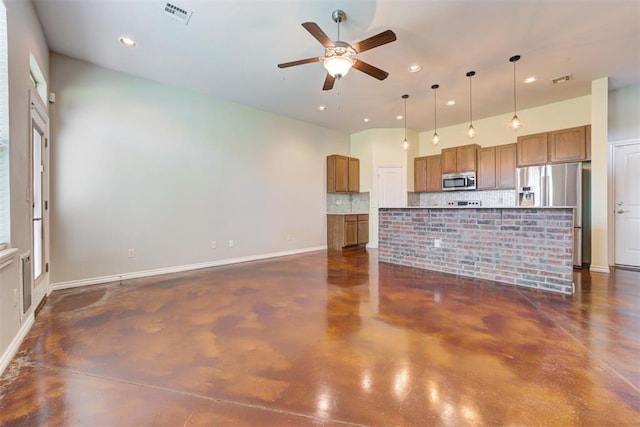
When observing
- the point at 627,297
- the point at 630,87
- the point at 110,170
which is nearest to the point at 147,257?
the point at 110,170

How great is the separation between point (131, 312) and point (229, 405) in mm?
1975

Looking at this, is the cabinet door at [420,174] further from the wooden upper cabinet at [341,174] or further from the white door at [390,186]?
the wooden upper cabinet at [341,174]

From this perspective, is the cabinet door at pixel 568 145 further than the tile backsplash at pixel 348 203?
No

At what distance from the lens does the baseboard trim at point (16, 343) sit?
72.0 inches

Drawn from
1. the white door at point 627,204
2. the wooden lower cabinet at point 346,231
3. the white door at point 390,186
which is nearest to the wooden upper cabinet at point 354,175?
the white door at point 390,186

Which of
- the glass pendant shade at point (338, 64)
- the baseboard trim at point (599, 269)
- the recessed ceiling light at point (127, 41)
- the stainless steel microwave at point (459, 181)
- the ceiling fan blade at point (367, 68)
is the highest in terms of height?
the recessed ceiling light at point (127, 41)

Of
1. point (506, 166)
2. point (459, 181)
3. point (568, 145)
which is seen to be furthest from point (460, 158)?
point (568, 145)

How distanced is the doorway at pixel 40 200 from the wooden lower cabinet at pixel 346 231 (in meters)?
5.08

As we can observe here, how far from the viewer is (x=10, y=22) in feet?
6.93

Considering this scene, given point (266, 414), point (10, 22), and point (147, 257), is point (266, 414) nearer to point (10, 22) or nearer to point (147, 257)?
point (10, 22)

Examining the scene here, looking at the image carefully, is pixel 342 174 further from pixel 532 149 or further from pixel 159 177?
pixel 159 177

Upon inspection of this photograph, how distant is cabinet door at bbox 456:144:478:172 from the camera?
20.4 feet

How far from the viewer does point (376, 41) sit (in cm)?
259

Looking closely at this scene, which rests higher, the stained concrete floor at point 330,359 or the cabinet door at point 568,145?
the cabinet door at point 568,145
